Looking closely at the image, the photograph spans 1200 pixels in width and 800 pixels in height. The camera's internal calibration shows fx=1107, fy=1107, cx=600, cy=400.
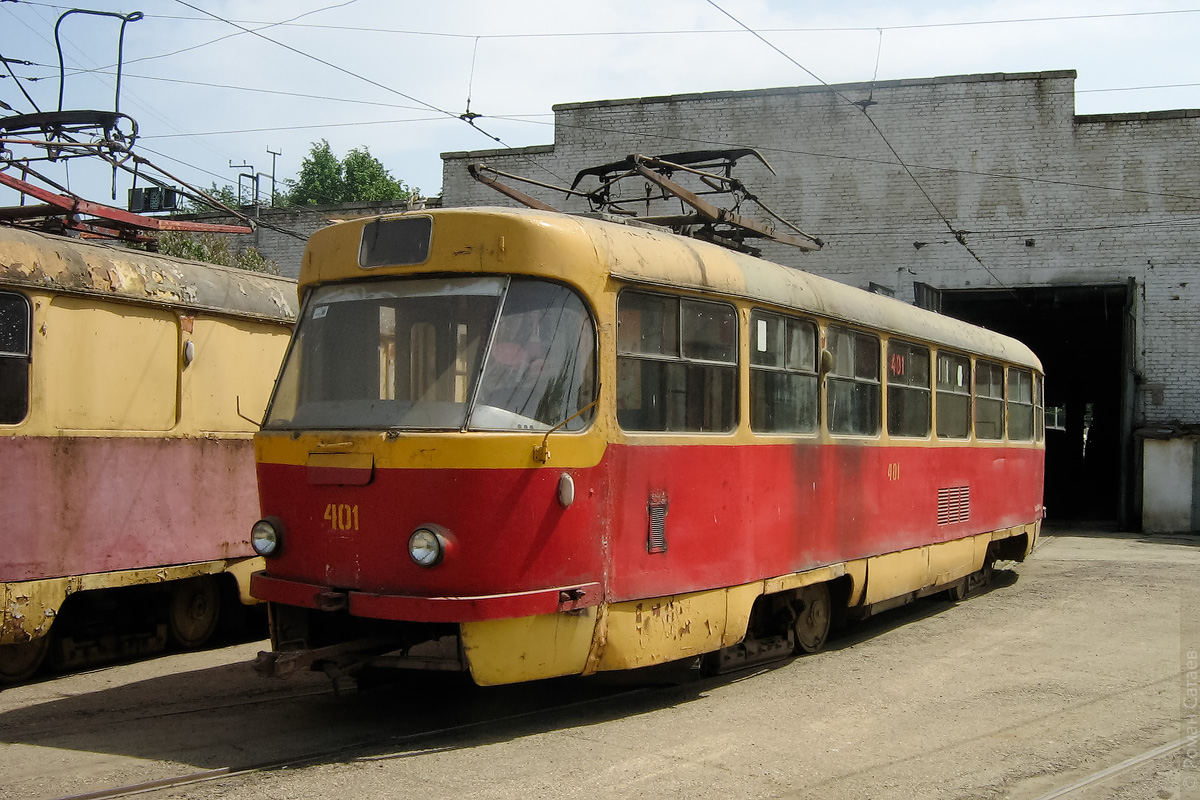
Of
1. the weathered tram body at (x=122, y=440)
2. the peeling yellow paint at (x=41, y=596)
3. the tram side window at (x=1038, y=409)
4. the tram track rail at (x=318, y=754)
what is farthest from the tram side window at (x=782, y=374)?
the tram side window at (x=1038, y=409)

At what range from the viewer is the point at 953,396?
10961 mm

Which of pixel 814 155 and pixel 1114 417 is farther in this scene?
pixel 1114 417

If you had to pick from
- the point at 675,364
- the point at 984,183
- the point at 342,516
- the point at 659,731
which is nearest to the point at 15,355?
the point at 342,516

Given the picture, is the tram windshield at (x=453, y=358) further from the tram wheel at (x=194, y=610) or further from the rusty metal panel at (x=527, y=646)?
the tram wheel at (x=194, y=610)

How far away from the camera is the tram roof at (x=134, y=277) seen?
7.43 m

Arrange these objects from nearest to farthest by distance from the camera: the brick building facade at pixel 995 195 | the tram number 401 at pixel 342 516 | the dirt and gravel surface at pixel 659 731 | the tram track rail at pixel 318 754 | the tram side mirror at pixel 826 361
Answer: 1. the tram track rail at pixel 318 754
2. the dirt and gravel surface at pixel 659 731
3. the tram number 401 at pixel 342 516
4. the tram side mirror at pixel 826 361
5. the brick building facade at pixel 995 195

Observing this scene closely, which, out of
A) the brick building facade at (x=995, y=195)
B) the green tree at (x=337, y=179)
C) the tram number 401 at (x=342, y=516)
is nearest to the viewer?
the tram number 401 at (x=342, y=516)

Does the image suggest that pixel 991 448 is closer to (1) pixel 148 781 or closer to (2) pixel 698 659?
(2) pixel 698 659

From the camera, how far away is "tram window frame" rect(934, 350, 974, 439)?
34.8 ft

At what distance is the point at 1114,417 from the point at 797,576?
3777 cm

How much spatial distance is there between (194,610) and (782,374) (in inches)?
203

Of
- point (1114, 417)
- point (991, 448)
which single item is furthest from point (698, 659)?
point (1114, 417)

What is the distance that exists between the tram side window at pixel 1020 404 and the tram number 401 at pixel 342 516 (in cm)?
919

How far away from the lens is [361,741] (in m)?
5.84
